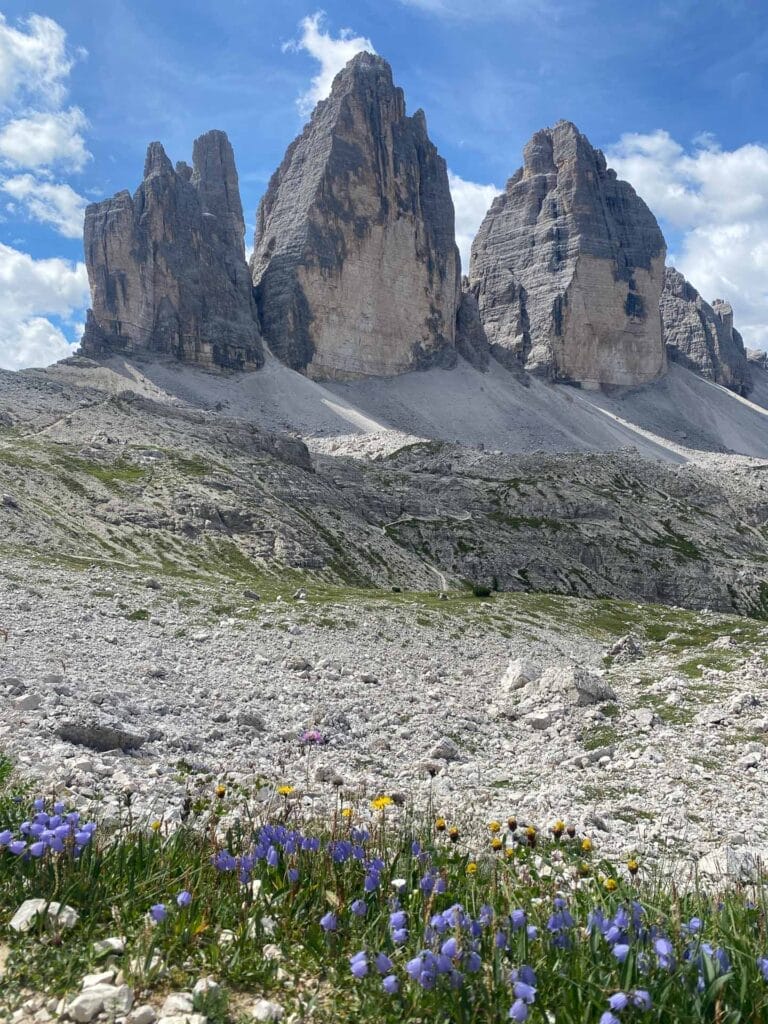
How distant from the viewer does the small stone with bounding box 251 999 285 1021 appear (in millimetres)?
4070

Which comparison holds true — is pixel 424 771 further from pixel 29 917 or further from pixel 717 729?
pixel 29 917

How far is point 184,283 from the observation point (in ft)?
656

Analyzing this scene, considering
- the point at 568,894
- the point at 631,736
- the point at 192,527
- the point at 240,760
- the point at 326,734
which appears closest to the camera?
the point at 568,894

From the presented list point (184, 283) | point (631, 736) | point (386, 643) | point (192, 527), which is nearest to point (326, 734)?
point (631, 736)

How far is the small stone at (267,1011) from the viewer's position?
407 centimetres

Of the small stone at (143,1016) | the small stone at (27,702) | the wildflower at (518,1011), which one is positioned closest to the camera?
the wildflower at (518,1011)

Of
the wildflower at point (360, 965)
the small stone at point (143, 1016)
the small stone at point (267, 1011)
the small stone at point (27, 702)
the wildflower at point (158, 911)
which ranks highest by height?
the wildflower at point (360, 965)

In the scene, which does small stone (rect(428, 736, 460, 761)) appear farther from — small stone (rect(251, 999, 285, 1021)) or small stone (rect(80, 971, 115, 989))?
small stone (rect(80, 971, 115, 989))

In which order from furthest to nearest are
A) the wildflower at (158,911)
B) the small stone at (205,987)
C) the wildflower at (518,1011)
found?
the wildflower at (158,911)
the small stone at (205,987)
the wildflower at (518,1011)

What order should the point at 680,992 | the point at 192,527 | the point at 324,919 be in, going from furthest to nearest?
the point at 192,527 < the point at 324,919 < the point at 680,992

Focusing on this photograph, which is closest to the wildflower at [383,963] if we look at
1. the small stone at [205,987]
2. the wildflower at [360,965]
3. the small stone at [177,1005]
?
the wildflower at [360,965]

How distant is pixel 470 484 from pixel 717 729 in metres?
92.1

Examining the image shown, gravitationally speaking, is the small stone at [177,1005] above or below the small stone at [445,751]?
above

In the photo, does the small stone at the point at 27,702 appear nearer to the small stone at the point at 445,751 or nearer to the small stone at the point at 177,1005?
the small stone at the point at 445,751
